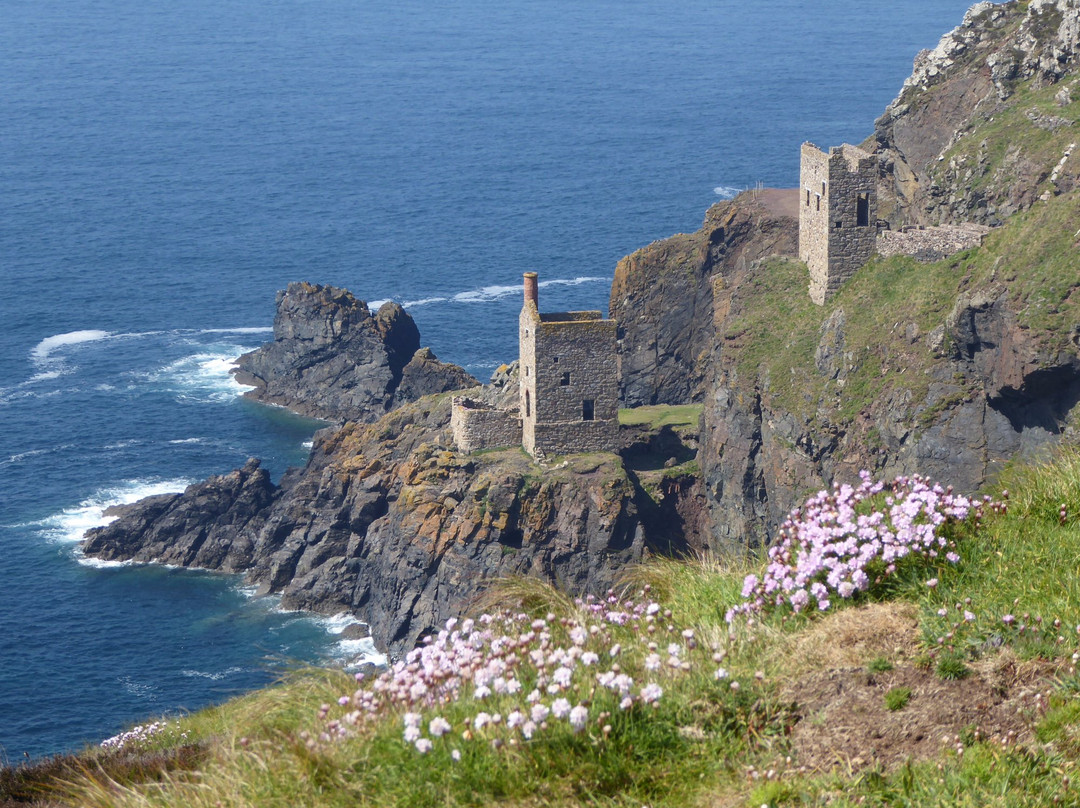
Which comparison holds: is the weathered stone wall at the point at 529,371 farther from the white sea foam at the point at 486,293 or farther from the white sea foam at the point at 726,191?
the white sea foam at the point at 726,191

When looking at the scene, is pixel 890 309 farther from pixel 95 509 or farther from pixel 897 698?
pixel 897 698

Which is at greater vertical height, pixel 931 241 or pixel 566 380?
pixel 931 241

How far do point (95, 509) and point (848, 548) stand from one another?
92166 millimetres

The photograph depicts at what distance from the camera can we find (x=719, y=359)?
270 feet

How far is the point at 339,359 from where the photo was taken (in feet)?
397

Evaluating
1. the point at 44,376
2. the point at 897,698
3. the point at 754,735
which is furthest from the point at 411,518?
the point at 44,376

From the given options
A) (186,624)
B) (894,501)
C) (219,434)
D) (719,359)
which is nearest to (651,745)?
(894,501)

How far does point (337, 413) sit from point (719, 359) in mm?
43364

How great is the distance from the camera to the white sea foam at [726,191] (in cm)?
18701

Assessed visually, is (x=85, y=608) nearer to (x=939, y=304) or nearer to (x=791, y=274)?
(x=791, y=274)

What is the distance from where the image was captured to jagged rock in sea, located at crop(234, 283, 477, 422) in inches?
4542

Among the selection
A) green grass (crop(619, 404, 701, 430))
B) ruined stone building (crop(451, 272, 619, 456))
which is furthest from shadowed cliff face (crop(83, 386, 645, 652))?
green grass (crop(619, 404, 701, 430))

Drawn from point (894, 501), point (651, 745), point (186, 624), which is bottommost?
point (186, 624)

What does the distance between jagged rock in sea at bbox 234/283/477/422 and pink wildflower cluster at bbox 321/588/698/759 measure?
96.1m
